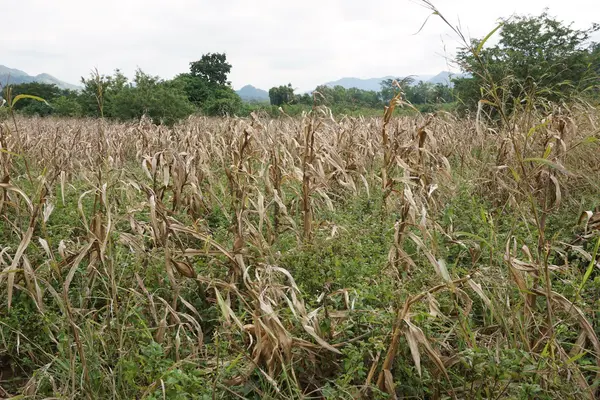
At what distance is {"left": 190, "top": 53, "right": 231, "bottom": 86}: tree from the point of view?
1141 inches

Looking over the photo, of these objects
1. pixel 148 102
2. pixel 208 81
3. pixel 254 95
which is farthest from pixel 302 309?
pixel 254 95

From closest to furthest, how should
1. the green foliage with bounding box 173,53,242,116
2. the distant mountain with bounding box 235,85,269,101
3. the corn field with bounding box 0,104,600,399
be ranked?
1. the corn field with bounding box 0,104,600,399
2. the distant mountain with bounding box 235,85,269,101
3. the green foliage with bounding box 173,53,242,116

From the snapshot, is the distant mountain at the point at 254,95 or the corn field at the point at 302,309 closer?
the corn field at the point at 302,309

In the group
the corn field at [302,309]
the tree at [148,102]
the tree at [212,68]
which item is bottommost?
the corn field at [302,309]

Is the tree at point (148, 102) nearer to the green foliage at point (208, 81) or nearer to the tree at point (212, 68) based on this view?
the green foliage at point (208, 81)

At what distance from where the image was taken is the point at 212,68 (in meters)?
29.1

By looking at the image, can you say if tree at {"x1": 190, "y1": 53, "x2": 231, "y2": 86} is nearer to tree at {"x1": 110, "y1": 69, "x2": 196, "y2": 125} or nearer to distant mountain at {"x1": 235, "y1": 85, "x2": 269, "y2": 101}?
distant mountain at {"x1": 235, "y1": 85, "x2": 269, "y2": 101}

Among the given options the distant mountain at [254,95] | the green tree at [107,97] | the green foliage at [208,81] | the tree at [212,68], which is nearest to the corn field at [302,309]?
the distant mountain at [254,95]

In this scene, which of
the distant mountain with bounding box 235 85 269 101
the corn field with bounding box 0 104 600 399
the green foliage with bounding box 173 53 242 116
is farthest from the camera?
the green foliage with bounding box 173 53 242 116

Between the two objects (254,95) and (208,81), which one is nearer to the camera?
(208,81)

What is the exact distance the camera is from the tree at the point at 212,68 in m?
29.0

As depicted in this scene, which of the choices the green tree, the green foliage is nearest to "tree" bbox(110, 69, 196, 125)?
the green tree

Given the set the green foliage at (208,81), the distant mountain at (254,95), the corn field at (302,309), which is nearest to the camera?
the corn field at (302,309)

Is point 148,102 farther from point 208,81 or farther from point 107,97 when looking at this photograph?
point 208,81
